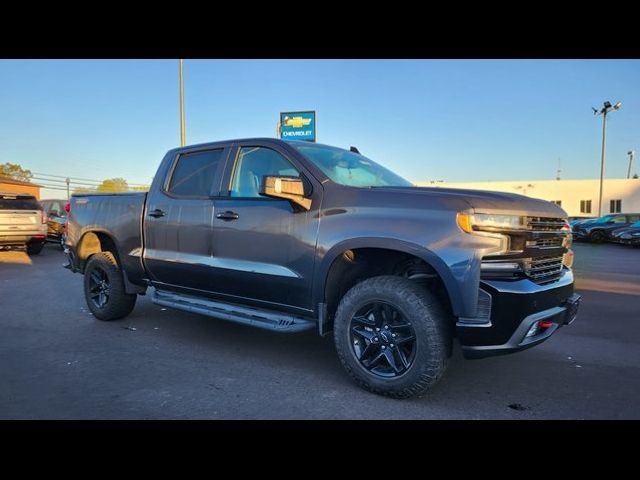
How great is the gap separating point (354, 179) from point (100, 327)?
359 centimetres

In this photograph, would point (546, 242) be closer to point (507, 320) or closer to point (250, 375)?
point (507, 320)

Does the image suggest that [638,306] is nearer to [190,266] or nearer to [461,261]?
[461,261]

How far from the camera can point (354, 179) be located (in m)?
4.09

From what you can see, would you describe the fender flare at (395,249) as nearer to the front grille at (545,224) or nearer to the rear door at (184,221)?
the front grille at (545,224)

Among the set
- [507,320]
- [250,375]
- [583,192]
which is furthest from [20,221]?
[583,192]

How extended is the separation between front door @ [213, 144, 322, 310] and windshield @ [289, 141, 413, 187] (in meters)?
0.22

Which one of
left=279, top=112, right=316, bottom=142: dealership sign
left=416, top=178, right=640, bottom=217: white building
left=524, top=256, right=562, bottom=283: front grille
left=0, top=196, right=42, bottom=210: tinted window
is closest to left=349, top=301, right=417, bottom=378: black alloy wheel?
left=524, top=256, right=562, bottom=283: front grille

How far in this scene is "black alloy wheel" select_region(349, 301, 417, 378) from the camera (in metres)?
3.35

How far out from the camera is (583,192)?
47719 millimetres

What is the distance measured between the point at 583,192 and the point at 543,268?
5159cm

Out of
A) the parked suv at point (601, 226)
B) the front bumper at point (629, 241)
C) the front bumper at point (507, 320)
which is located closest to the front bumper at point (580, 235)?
the parked suv at point (601, 226)

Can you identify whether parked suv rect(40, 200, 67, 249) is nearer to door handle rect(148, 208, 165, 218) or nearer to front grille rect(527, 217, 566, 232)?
door handle rect(148, 208, 165, 218)

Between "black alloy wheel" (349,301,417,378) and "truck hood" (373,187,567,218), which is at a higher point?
"truck hood" (373,187,567,218)

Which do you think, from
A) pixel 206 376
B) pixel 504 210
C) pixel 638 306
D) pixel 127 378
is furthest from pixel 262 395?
pixel 638 306
